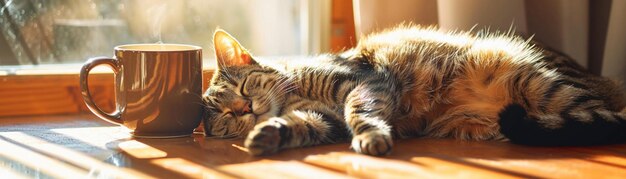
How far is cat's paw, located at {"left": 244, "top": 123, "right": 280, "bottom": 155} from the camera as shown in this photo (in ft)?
4.44

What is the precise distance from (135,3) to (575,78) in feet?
3.67

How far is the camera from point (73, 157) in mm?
1377

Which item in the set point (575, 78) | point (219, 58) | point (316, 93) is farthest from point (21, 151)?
point (575, 78)

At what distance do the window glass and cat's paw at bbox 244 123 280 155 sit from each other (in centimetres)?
84

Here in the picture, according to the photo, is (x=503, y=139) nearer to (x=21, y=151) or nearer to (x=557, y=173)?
(x=557, y=173)

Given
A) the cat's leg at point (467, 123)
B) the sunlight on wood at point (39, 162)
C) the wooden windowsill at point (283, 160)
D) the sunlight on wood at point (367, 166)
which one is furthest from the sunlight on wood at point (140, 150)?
the cat's leg at point (467, 123)

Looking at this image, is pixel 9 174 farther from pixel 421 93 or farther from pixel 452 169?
pixel 421 93

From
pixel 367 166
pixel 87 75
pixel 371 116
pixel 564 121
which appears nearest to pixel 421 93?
pixel 371 116

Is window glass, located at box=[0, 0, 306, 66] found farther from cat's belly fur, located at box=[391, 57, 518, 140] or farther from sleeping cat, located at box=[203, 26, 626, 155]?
cat's belly fur, located at box=[391, 57, 518, 140]

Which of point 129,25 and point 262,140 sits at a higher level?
point 129,25

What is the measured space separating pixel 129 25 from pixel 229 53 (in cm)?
47

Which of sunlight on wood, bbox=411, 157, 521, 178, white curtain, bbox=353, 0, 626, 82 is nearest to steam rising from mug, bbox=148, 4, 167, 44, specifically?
white curtain, bbox=353, 0, 626, 82

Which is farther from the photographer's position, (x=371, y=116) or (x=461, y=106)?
(x=461, y=106)

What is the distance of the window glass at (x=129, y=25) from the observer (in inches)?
76.2
